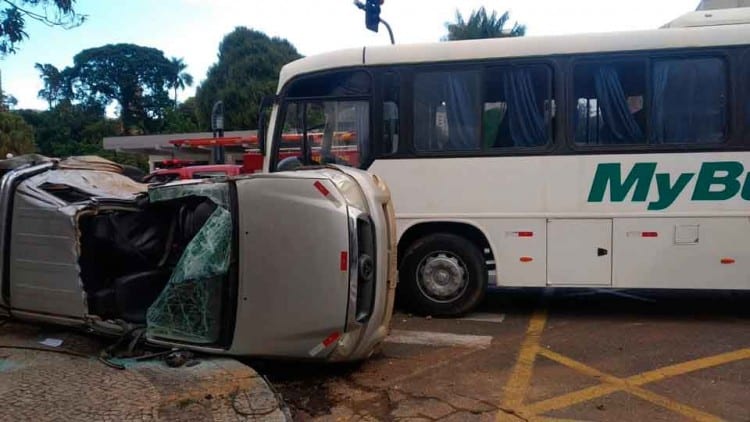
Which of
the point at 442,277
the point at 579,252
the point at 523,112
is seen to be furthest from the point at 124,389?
the point at 523,112

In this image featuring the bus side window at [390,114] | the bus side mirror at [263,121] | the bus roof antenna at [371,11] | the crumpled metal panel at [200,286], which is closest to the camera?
the crumpled metal panel at [200,286]

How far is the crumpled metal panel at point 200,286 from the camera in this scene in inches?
183

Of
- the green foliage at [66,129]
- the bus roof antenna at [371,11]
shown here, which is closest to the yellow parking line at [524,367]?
the bus roof antenna at [371,11]

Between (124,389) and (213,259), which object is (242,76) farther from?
(124,389)

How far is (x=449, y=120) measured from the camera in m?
6.84

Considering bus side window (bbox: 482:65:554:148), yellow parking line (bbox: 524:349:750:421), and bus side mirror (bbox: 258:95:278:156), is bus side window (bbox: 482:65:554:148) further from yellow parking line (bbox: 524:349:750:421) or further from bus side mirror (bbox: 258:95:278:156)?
bus side mirror (bbox: 258:95:278:156)

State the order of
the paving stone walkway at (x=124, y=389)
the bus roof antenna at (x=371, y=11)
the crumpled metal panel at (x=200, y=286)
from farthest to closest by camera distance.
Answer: the bus roof antenna at (x=371, y=11)
the crumpled metal panel at (x=200, y=286)
the paving stone walkway at (x=124, y=389)

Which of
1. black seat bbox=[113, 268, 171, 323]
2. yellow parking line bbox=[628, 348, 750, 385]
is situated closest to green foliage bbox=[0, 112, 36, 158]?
black seat bbox=[113, 268, 171, 323]

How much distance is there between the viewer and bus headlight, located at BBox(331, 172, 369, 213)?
15.3 ft

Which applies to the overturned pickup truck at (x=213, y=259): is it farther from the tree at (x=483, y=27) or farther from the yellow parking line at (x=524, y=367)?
the tree at (x=483, y=27)

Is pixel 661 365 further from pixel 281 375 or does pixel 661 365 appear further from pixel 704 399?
pixel 281 375

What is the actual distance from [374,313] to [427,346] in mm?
1235

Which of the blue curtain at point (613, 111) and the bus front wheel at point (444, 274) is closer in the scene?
the blue curtain at point (613, 111)

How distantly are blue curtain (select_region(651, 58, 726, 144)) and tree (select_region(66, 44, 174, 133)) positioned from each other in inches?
2432
